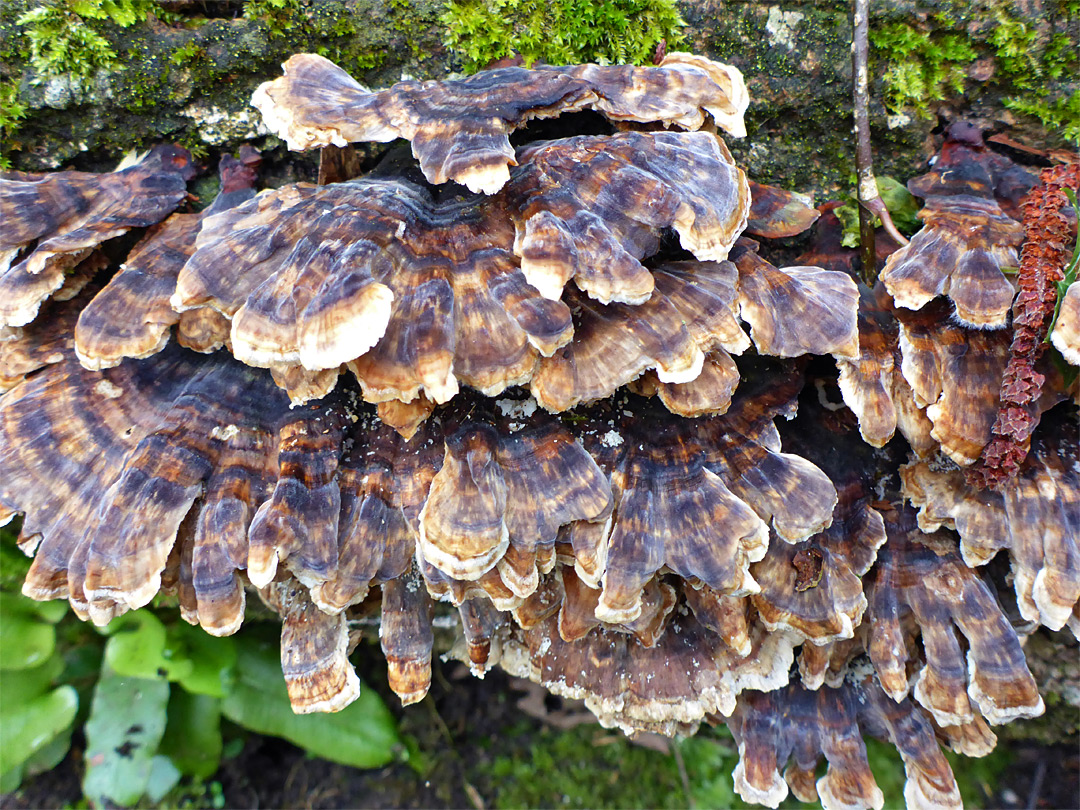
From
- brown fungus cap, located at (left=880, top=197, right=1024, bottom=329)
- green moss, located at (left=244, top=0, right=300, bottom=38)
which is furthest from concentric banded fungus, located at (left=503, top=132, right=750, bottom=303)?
green moss, located at (left=244, top=0, right=300, bottom=38)

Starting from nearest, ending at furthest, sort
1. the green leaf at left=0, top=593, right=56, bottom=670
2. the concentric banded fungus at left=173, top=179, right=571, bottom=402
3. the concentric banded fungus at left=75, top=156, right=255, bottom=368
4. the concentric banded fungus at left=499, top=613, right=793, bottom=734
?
the concentric banded fungus at left=173, top=179, right=571, bottom=402, the concentric banded fungus at left=75, top=156, right=255, bottom=368, the concentric banded fungus at left=499, top=613, right=793, bottom=734, the green leaf at left=0, top=593, right=56, bottom=670

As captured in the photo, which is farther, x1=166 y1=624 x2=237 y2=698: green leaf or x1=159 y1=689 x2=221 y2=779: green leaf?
x1=159 y1=689 x2=221 y2=779: green leaf

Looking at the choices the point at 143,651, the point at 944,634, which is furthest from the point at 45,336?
the point at 944,634

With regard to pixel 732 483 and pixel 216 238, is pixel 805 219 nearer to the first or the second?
pixel 732 483

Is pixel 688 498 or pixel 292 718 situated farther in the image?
pixel 292 718

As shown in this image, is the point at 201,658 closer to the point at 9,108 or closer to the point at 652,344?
the point at 9,108

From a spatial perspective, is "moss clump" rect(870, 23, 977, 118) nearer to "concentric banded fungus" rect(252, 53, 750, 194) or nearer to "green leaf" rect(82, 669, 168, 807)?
"concentric banded fungus" rect(252, 53, 750, 194)
